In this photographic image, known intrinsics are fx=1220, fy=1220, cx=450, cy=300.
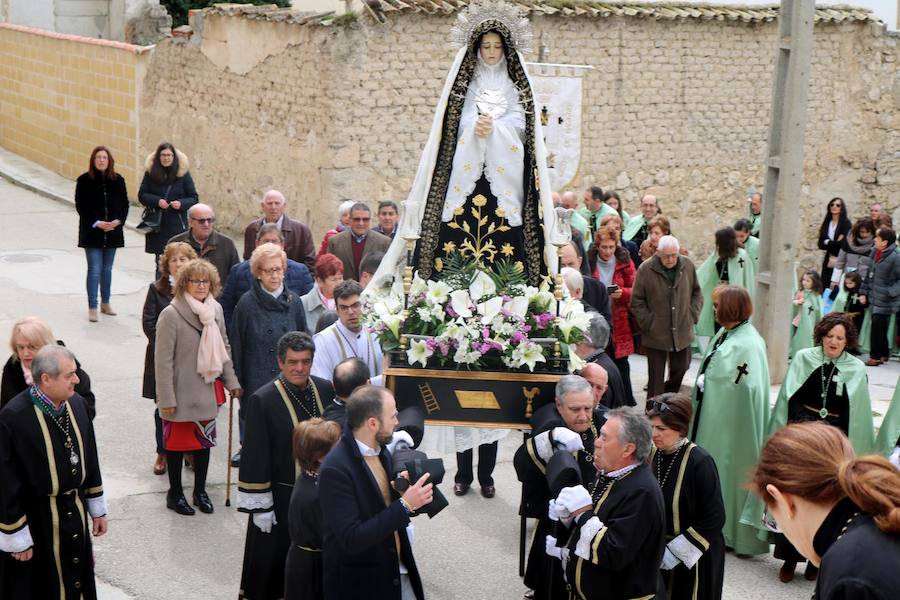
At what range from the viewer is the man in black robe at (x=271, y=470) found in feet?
21.4

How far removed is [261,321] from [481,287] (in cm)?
197

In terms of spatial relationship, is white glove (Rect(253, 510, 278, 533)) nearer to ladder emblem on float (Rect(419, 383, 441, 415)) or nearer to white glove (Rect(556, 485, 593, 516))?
ladder emblem on float (Rect(419, 383, 441, 415))

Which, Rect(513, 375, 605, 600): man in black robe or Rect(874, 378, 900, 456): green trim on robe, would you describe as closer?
Rect(513, 375, 605, 600): man in black robe

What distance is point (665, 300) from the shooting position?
35.2 ft

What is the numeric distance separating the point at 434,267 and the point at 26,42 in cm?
1659

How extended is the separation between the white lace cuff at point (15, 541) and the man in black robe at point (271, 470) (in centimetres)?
110

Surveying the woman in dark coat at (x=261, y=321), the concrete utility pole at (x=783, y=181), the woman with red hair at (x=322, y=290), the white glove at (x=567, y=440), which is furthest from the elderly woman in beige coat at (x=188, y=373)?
the concrete utility pole at (x=783, y=181)

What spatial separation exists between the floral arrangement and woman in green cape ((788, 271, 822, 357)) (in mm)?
5469

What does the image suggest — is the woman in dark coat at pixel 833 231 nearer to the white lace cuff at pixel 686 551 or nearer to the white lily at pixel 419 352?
the white lily at pixel 419 352

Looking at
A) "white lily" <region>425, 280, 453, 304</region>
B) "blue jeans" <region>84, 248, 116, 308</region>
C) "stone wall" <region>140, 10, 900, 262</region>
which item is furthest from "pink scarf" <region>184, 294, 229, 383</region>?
"stone wall" <region>140, 10, 900, 262</region>

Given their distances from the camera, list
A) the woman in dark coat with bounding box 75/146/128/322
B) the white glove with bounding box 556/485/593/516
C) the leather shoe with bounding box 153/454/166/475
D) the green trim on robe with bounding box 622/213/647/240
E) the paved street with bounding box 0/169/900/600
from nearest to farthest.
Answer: the white glove with bounding box 556/485/593/516 → the paved street with bounding box 0/169/900/600 → the leather shoe with bounding box 153/454/166/475 → the woman in dark coat with bounding box 75/146/128/322 → the green trim on robe with bounding box 622/213/647/240

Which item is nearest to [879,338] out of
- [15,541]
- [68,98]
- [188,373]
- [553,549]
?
[188,373]

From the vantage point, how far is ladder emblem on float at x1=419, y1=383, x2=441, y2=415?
23.1 feet

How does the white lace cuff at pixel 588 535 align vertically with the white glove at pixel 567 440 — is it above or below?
below
